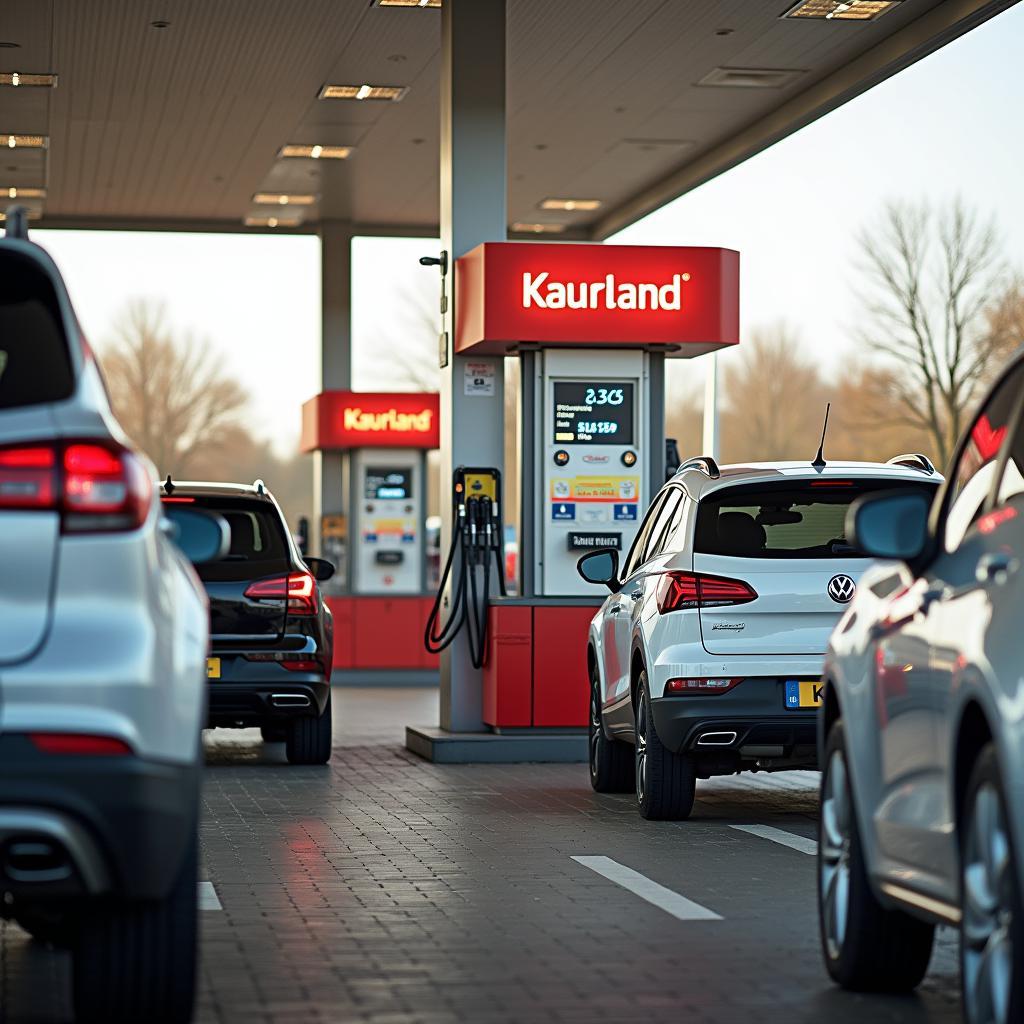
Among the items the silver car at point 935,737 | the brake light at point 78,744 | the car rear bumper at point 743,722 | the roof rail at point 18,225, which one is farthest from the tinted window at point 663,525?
the brake light at point 78,744

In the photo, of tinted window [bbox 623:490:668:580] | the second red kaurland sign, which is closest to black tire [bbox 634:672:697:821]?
tinted window [bbox 623:490:668:580]

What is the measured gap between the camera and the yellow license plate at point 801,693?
1029 cm

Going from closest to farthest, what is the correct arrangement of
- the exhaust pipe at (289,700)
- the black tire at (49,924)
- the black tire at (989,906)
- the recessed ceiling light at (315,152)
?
the black tire at (989,906) → the black tire at (49,924) → the exhaust pipe at (289,700) → the recessed ceiling light at (315,152)

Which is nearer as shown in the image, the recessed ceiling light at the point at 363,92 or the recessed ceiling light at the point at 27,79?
the recessed ceiling light at the point at 27,79

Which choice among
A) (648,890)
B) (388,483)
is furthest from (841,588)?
(388,483)

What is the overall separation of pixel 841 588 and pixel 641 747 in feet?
4.73

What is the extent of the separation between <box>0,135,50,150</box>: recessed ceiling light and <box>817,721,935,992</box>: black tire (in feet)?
65.2

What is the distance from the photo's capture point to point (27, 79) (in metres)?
21.5

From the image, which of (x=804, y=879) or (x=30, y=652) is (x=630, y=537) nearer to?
(x=804, y=879)

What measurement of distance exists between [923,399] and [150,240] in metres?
28.8

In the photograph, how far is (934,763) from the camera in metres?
5.14

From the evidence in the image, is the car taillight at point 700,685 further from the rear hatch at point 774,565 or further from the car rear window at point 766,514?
the car rear window at point 766,514

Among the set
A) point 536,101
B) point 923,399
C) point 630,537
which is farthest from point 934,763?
point 923,399

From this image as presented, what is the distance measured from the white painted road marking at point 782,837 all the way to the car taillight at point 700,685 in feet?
2.44
